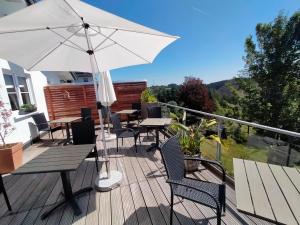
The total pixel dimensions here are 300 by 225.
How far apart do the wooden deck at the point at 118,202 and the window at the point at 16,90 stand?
2.90 meters

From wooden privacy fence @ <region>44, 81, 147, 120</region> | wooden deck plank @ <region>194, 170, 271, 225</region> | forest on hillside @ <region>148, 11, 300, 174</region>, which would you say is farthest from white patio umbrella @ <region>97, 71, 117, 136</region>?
forest on hillside @ <region>148, 11, 300, 174</region>

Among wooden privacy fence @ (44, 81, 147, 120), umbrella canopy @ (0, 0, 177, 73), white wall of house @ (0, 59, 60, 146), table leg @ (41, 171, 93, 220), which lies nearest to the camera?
umbrella canopy @ (0, 0, 177, 73)

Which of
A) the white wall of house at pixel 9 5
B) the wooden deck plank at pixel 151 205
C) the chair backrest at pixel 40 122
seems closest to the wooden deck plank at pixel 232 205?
the wooden deck plank at pixel 151 205

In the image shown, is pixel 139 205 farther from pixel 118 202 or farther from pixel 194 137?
pixel 194 137

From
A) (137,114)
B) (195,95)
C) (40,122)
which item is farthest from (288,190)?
(195,95)

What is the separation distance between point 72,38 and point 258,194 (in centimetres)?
288

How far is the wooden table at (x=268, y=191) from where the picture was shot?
1099mm

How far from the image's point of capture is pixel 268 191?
4.34 ft

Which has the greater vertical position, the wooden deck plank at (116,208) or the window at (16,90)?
the window at (16,90)

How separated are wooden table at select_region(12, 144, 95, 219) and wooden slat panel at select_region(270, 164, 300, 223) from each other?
1870 millimetres

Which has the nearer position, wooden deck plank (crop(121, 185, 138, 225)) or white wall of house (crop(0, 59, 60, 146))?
wooden deck plank (crop(121, 185, 138, 225))

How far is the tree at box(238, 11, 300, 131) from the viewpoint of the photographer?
437 inches

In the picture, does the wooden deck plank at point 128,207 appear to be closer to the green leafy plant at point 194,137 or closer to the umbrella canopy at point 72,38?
the green leafy plant at point 194,137

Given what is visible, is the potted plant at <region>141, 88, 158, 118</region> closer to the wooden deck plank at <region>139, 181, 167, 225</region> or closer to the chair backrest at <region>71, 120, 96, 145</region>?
the chair backrest at <region>71, 120, 96, 145</region>
